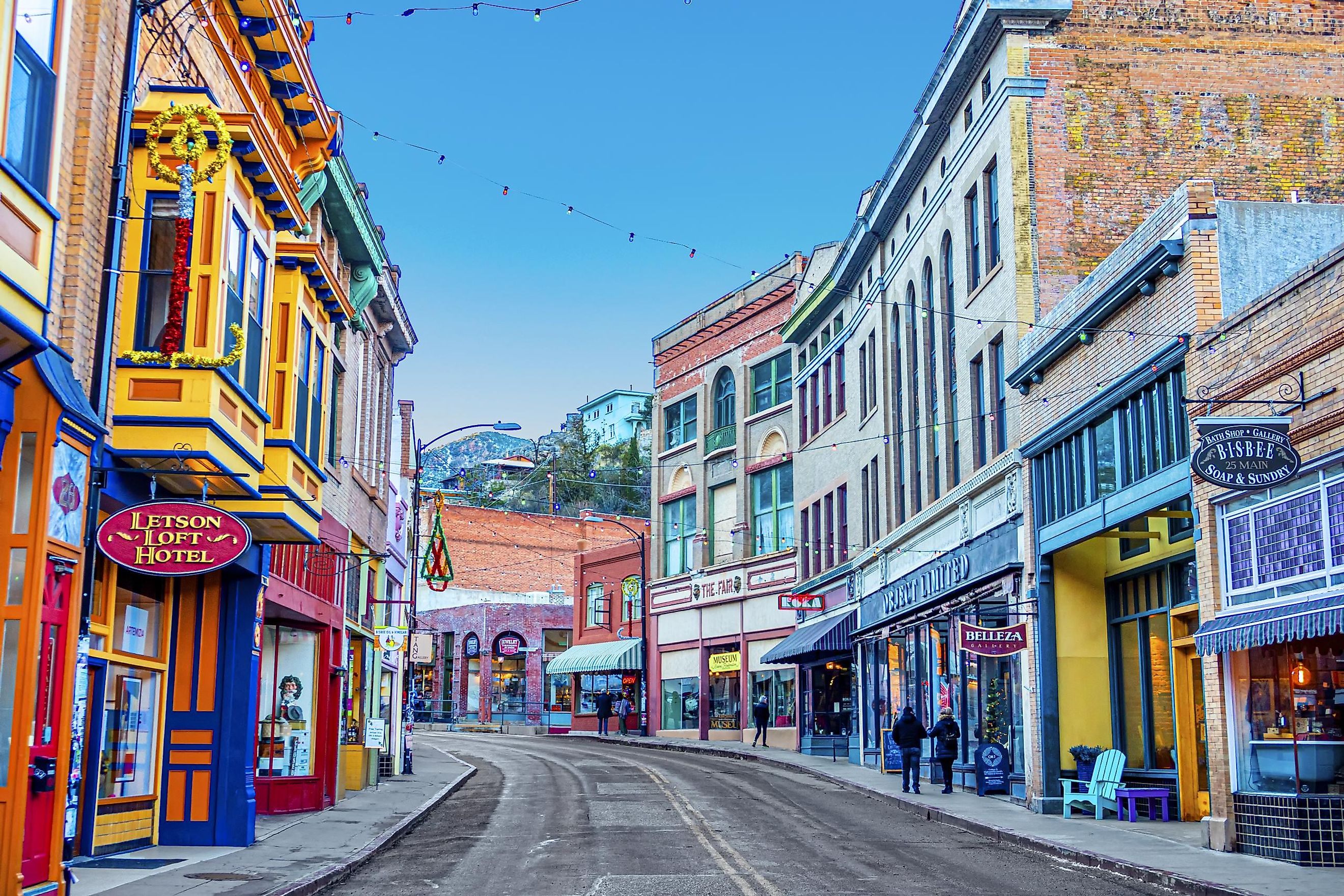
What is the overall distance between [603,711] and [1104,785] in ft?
108

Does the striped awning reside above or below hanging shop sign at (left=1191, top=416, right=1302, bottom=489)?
below

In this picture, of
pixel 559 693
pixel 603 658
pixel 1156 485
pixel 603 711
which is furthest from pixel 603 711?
pixel 1156 485

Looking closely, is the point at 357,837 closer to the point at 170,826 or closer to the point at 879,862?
the point at 170,826

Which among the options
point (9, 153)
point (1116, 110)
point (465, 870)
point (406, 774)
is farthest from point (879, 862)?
point (406, 774)

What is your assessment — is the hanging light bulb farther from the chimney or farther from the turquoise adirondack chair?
the chimney

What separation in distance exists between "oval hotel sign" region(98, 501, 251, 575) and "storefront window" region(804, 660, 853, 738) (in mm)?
26919

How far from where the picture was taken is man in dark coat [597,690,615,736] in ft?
168

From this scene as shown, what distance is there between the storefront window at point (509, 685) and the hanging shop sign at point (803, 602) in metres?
28.9

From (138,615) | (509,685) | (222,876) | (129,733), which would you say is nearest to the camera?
(222,876)

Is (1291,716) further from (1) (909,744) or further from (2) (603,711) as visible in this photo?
(2) (603,711)

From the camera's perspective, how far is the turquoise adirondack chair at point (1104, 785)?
65.1 ft

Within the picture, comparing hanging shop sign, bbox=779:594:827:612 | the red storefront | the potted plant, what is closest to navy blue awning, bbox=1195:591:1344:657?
the potted plant

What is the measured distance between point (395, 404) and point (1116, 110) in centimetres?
1840

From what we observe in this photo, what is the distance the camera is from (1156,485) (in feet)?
56.9
